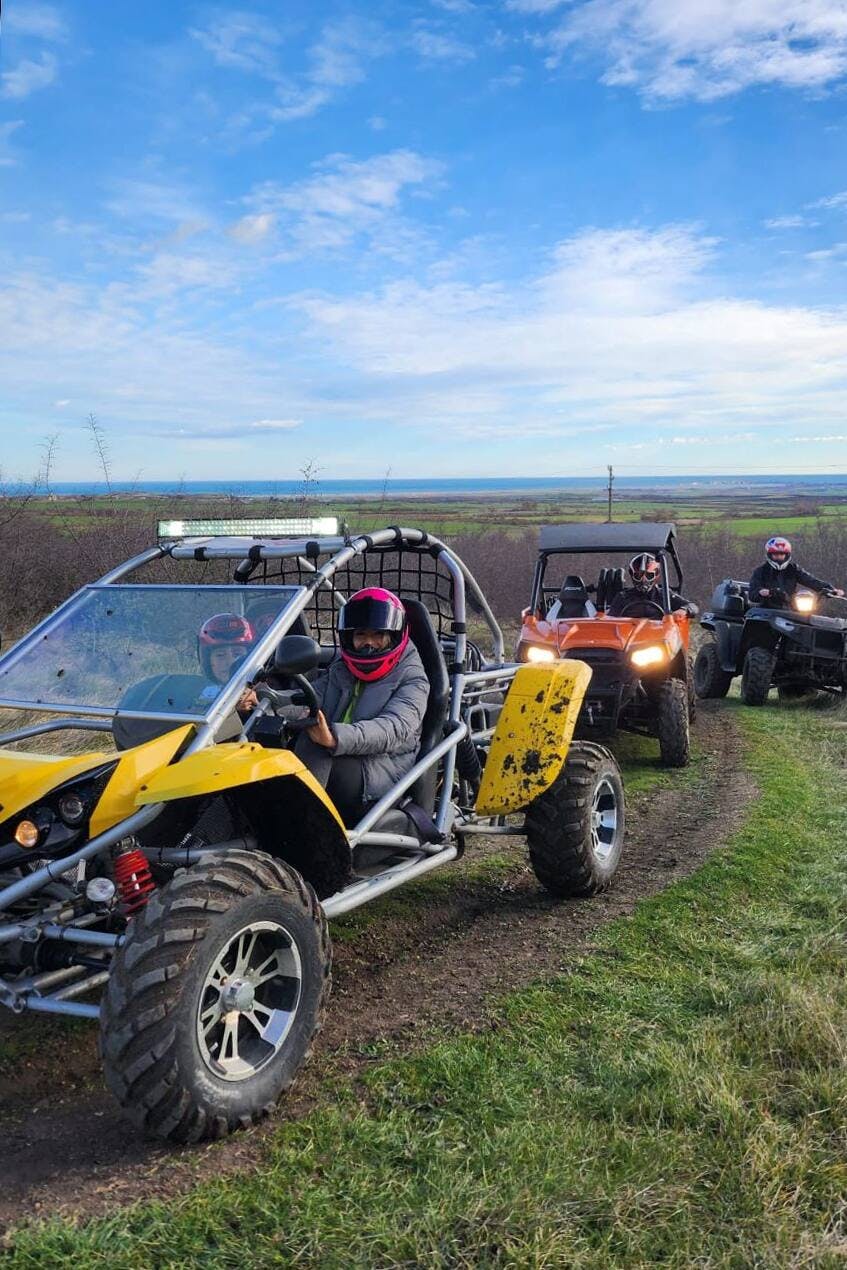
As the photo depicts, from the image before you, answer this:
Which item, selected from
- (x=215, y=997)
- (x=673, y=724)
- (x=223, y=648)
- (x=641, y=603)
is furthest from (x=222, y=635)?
(x=641, y=603)

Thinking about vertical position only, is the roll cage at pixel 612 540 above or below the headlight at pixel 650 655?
above

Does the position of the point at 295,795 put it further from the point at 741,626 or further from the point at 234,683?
the point at 741,626

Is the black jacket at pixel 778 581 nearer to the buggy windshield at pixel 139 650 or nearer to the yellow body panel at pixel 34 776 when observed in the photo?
the buggy windshield at pixel 139 650

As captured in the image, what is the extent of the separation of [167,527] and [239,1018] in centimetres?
229

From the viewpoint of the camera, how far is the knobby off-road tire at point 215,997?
9.84ft

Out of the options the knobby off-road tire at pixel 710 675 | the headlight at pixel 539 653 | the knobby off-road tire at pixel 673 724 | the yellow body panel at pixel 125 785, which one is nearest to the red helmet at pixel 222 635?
the yellow body panel at pixel 125 785

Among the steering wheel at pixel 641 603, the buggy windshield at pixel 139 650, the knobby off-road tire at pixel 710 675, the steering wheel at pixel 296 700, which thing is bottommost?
the knobby off-road tire at pixel 710 675

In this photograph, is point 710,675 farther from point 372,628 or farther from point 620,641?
point 372,628

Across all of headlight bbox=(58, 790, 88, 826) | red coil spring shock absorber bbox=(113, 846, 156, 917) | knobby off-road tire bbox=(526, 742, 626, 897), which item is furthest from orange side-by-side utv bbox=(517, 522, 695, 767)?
headlight bbox=(58, 790, 88, 826)

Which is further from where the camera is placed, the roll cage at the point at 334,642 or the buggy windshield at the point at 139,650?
the buggy windshield at the point at 139,650

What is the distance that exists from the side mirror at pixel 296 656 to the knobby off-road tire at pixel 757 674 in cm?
1002

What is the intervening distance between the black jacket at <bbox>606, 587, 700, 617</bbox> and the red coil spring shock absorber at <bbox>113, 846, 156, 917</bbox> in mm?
7694

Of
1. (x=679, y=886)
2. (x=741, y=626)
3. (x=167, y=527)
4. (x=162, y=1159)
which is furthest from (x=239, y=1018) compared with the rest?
(x=741, y=626)

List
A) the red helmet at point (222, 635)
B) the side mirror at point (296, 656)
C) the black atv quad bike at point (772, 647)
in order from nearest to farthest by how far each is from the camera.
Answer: the side mirror at point (296, 656)
the red helmet at point (222, 635)
the black atv quad bike at point (772, 647)
